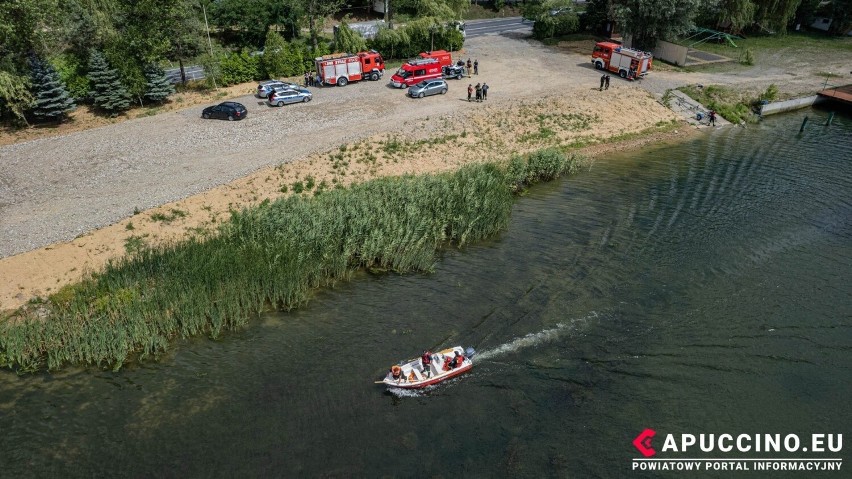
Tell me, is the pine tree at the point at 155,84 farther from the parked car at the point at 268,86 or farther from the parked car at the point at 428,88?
the parked car at the point at 428,88

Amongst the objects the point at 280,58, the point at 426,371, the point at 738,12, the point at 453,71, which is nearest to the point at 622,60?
the point at 453,71

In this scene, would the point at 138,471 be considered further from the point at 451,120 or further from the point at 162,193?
the point at 451,120

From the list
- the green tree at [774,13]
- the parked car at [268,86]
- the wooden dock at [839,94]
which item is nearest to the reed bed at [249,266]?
the parked car at [268,86]

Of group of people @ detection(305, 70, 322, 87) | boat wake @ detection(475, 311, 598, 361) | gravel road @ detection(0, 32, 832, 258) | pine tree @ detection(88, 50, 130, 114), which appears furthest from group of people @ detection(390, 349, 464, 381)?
group of people @ detection(305, 70, 322, 87)

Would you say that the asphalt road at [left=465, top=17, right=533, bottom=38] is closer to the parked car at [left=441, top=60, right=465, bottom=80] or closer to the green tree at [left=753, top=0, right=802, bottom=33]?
the parked car at [left=441, top=60, right=465, bottom=80]

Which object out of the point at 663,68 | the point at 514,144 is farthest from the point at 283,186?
the point at 663,68
